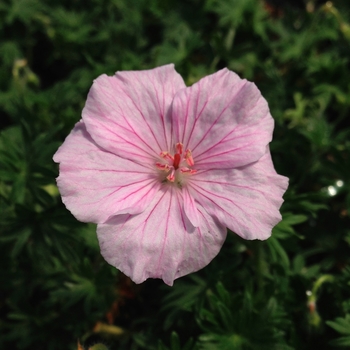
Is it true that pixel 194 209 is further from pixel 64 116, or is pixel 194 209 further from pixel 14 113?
pixel 14 113

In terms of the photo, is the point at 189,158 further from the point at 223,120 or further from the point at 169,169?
the point at 223,120

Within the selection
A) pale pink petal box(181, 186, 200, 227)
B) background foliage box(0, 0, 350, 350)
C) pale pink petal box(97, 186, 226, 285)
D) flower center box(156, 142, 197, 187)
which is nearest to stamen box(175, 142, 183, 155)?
flower center box(156, 142, 197, 187)

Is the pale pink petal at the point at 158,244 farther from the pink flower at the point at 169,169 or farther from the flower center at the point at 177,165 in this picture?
the flower center at the point at 177,165

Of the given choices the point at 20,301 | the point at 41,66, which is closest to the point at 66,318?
the point at 20,301

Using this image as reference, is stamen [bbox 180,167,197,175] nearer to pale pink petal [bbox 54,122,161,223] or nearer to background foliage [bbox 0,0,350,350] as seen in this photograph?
pale pink petal [bbox 54,122,161,223]

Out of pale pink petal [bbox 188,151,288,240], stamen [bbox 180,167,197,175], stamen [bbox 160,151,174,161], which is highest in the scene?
pale pink petal [bbox 188,151,288,240]

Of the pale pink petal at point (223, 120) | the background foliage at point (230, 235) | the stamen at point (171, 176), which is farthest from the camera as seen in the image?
the background foliage at point (230, 235)

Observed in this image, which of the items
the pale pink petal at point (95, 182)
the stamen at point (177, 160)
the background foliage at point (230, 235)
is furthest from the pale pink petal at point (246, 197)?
the background foliage at point (230, 235)
